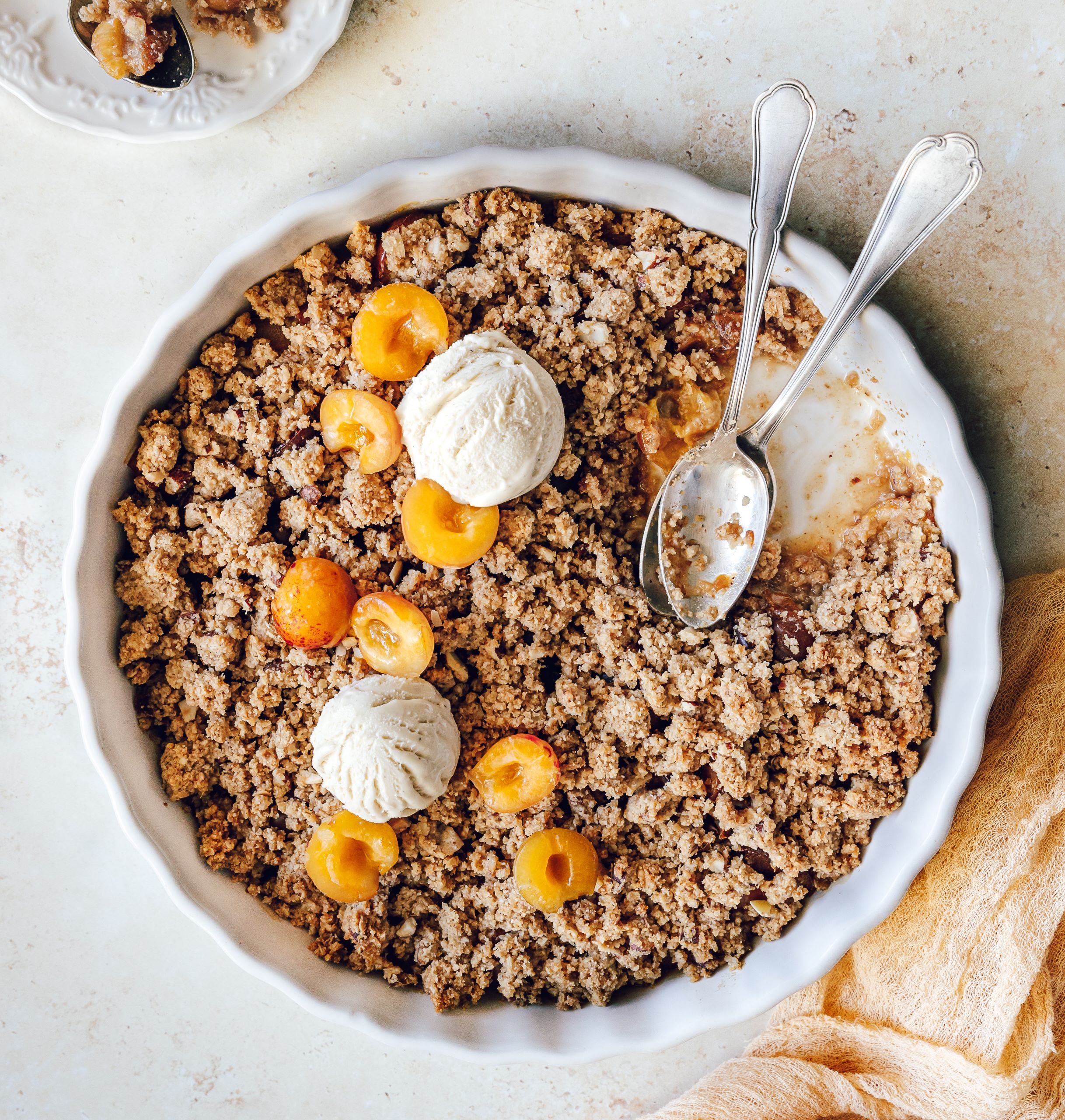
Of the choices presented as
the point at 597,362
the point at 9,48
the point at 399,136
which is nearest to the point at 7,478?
the point at 9,48

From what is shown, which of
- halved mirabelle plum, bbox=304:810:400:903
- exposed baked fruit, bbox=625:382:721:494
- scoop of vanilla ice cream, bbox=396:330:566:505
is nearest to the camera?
scoop of vanilla ice cream, bbox=396:330:566:505

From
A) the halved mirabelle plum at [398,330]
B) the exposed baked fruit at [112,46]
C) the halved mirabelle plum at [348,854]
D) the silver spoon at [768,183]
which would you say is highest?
the silver spoon at [768,183]

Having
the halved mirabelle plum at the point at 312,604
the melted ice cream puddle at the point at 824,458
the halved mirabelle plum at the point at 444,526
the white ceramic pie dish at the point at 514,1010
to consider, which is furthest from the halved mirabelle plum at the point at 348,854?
the melted ice cream puddle at the point at 824,458

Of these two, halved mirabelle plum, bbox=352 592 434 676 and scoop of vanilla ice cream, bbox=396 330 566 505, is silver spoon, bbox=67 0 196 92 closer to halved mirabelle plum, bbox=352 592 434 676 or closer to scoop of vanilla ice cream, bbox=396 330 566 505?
scoop of vanilla ice cream, bbox=396 330 566 505

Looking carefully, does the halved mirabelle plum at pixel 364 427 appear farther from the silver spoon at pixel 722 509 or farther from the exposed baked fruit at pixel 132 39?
the exposed baked fruit at pixel 132 39

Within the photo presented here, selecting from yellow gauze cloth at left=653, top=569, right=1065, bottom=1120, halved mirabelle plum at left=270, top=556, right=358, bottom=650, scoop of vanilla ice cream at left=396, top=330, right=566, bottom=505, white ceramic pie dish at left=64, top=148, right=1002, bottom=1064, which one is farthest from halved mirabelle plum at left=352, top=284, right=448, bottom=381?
yellow gauze cloth at left=653, top=569, right=1065, bottom=1120

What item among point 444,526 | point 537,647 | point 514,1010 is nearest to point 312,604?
point 444,526
